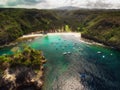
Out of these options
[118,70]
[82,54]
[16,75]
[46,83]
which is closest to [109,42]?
[82,54]

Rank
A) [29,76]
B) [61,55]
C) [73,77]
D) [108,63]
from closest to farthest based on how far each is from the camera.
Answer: [29,76], [73,77], [108,63], [61,55]

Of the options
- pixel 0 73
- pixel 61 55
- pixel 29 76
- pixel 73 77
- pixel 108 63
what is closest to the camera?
pixel 0 73

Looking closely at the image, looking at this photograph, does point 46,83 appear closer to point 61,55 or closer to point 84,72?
point 84,72

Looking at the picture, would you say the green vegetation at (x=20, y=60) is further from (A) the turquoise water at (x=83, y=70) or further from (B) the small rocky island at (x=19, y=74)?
(A) the turquoise water at (x=83, y=70)

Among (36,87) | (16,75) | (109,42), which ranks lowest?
(109,42)

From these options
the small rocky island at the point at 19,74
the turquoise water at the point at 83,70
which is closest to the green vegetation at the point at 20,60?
the small rocky island at the point at 19,74

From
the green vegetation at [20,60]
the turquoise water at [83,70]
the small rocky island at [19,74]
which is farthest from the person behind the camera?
the turquoise water at [83,70]

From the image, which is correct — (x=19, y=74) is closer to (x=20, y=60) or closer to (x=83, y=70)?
(x=20, y=60)

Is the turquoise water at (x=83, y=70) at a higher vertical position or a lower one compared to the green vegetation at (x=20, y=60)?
lower
